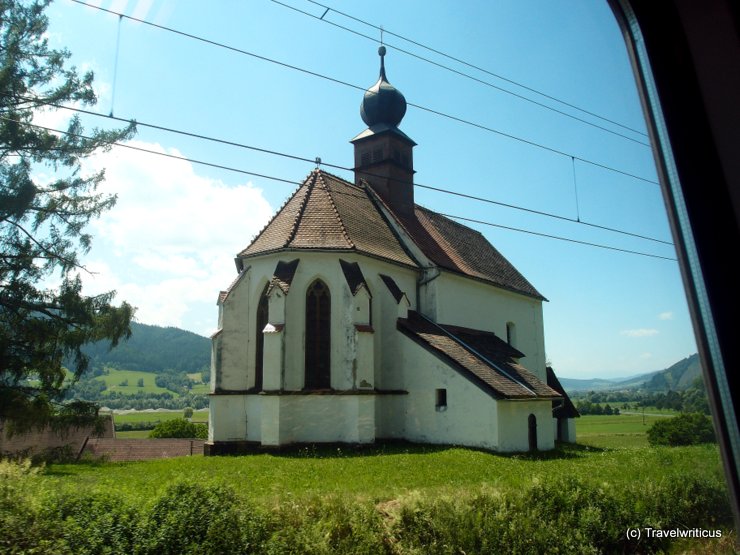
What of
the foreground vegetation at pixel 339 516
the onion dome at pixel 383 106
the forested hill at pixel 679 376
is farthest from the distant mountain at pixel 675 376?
the onion dome at pixel 383 106

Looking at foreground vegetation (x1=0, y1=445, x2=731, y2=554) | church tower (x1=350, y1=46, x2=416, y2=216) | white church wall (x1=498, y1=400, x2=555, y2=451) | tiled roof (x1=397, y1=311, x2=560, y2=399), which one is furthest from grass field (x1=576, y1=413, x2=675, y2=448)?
foreground vegetation (x1=0, y1=445, x2=731, y2=554)

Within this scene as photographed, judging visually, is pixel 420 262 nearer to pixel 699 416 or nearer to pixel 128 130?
pixel 128 130

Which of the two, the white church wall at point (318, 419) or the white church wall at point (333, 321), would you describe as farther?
the white church wall at point (333, 321)

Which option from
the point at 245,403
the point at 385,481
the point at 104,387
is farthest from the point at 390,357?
the point at 104,387

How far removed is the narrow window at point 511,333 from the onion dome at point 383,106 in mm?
12829

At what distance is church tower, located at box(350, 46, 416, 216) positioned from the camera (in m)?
29.3

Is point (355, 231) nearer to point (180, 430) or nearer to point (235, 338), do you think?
point (235, 338)

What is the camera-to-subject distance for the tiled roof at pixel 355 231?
22.3 metres

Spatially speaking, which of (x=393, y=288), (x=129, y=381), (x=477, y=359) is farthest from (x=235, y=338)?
(x=129, y=381)

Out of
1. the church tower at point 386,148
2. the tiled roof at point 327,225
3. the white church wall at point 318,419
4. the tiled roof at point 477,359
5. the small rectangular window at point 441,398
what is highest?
the church tower at point 386,148

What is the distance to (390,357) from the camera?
74.4 ft

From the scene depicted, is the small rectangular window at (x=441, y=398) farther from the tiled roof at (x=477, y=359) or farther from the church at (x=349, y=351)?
the tiled roof at (x=477, y=359)

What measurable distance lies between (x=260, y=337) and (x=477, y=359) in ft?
27.8

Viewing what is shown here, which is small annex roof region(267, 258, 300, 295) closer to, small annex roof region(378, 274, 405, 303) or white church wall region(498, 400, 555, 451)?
small annex roof region(378, 274, 405, 303)
